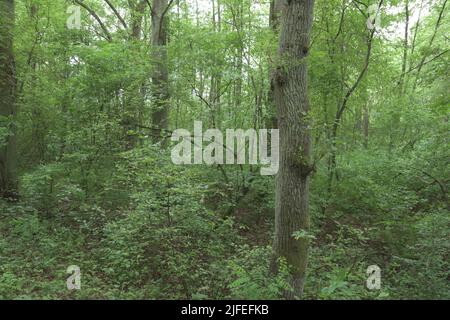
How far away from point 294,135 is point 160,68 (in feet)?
19.3

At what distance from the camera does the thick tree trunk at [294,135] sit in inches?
204

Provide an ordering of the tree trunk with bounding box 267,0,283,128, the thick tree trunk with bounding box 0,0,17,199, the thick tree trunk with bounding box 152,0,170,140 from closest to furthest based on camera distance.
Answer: the thick tree trunk with bounding box 0,0,17,199 → the tree trunk with bounding box 267,0,283,128 → the thick tree trunk with bounding box 152,0,170,140

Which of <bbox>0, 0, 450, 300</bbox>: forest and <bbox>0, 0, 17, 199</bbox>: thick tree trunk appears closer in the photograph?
Answer: <bbox>0, 0, 450, 300</bbox>: forest

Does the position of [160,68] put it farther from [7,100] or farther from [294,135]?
[294,135]

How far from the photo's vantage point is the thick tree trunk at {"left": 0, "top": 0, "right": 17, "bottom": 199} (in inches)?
307

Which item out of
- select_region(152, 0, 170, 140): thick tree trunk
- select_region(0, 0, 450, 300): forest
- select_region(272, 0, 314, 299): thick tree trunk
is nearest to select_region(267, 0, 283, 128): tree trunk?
select_region(0, 0, 450, 300): forest

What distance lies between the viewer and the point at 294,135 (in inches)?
204

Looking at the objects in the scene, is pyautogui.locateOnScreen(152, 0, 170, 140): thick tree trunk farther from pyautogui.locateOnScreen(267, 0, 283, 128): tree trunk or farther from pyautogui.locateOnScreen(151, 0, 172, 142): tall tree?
pyautogui.locateOnScreen(267, 0, 283, 128): tree trunk

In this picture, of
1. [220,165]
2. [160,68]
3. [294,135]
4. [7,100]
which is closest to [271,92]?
[220,165]

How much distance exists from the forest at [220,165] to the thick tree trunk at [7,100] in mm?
39

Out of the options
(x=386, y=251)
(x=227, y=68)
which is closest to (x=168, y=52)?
(x=227, y=68)

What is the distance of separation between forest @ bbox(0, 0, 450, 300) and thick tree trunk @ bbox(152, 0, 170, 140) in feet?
0.14

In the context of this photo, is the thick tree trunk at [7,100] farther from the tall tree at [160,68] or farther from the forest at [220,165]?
the tall tree at [160,68]
